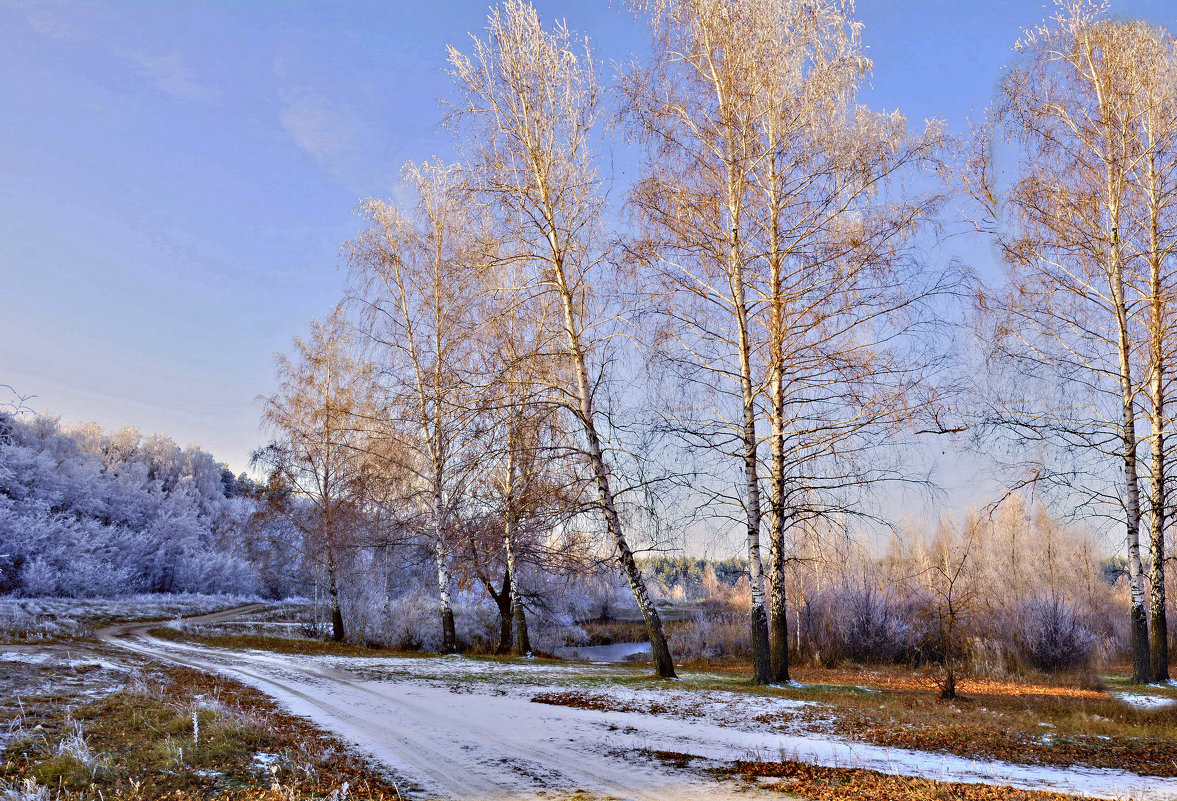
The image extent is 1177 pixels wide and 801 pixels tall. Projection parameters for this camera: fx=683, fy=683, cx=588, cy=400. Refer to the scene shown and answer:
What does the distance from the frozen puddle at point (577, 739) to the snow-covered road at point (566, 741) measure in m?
0.02

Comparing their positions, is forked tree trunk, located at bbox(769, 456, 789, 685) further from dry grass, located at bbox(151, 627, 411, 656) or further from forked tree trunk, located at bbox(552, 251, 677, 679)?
dry grass, located at bbox(151, 627, 411, 656)

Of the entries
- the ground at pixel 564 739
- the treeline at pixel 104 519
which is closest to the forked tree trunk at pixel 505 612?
the ground at pixel 564 739

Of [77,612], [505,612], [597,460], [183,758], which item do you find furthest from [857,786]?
[77,612]

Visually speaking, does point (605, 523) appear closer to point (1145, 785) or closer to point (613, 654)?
point (1145, 785)

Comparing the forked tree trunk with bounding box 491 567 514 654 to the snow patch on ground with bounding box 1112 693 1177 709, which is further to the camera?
the forked tree trunk with bounding box 491 567 514 654

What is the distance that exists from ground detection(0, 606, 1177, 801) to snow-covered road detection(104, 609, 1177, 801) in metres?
0.04

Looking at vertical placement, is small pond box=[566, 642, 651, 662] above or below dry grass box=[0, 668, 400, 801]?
below

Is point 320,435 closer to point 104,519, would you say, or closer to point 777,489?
point 777,489

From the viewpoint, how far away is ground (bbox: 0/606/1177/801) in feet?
19.0

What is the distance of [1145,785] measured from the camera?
5855mm

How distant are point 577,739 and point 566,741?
0.52 ft

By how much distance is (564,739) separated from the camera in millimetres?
7684

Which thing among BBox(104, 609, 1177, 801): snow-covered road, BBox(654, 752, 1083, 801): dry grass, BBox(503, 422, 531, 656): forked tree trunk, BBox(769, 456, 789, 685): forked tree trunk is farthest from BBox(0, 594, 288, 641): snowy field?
BBox(654, 752, 1083, 801): dry grass

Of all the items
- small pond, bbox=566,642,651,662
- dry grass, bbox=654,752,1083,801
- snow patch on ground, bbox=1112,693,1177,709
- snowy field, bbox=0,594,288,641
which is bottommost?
small pond, bbox=566,642,651,662
